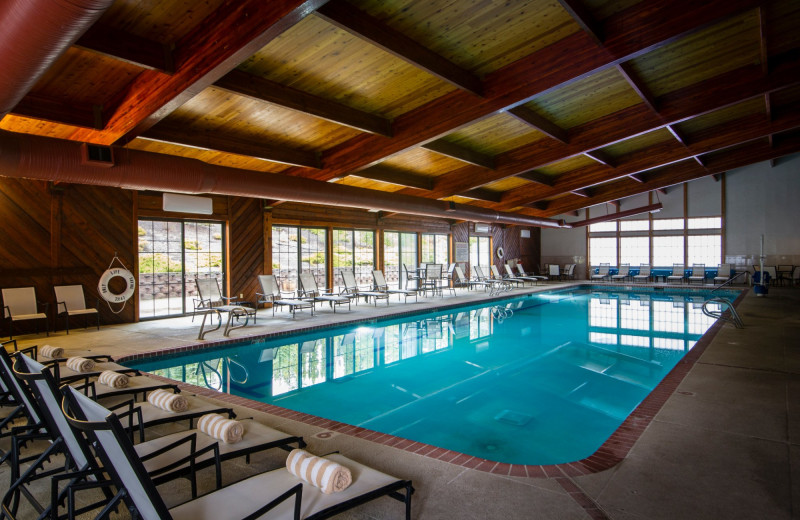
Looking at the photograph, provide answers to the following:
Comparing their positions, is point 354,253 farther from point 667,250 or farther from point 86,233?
point 667,250

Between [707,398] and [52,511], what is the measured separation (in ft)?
14.7

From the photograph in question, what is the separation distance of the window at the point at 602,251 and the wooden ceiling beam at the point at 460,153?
12206 millimetres

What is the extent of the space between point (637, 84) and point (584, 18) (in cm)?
232

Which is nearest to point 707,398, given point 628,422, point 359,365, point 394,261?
point 628,422

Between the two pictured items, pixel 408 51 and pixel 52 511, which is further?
pixel 408 51

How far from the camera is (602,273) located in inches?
758

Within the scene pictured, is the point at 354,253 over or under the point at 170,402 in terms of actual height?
over

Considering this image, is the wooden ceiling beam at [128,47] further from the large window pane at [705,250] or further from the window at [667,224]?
the large window pane at [705,250]

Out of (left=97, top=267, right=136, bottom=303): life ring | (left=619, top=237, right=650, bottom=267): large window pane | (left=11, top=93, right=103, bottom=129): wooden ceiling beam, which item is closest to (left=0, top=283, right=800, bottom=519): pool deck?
(left=11, top=93, right=103, bottom=129): wooden ceiling beam

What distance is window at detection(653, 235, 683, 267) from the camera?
17797 mm

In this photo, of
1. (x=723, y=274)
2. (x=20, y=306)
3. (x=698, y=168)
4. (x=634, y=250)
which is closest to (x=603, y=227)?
(x=634, y=250)

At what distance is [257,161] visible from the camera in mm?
8305

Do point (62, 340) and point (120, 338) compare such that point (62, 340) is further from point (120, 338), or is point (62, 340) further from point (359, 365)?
point (359, 365)

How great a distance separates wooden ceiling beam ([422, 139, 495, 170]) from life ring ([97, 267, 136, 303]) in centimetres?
576
